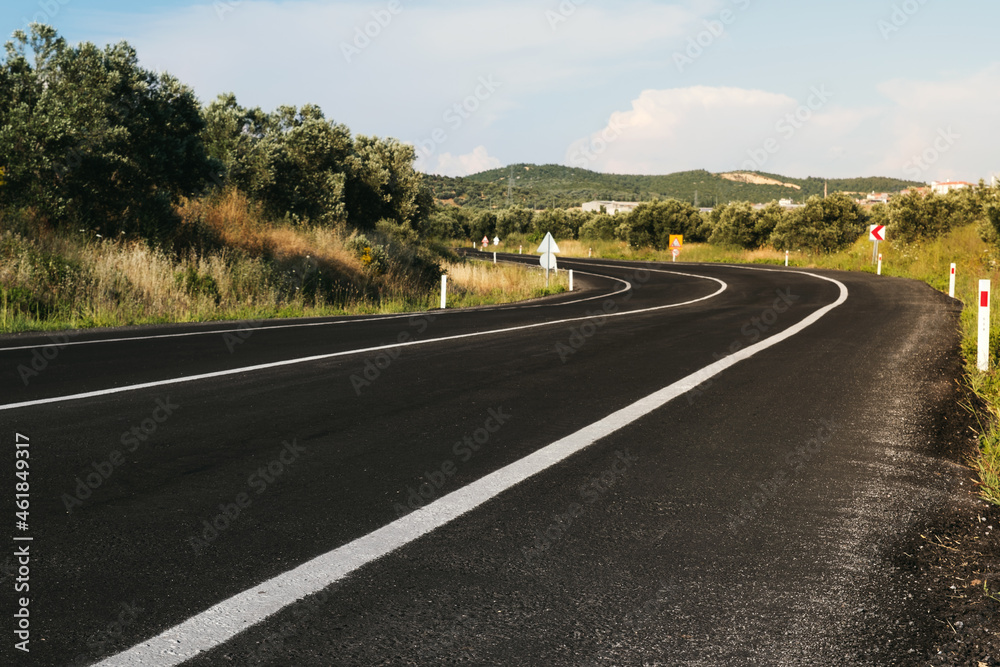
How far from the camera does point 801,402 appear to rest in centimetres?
725

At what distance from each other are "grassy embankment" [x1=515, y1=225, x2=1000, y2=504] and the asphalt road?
0.39m

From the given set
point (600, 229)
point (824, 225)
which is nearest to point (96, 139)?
point (824, 225)

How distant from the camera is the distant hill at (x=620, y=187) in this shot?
147875mm

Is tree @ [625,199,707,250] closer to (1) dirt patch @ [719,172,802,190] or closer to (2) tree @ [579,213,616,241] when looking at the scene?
(2) tree @ [579,213,616,241]

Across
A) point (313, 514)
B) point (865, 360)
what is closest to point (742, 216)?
point (865, 360)

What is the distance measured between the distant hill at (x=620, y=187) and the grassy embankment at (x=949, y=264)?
7633cm

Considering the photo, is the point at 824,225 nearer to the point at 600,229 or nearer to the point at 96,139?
the point at 600,229

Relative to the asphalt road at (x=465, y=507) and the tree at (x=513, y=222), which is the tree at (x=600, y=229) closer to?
the tree at (x=513, y=222)

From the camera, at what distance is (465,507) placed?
13.6 ft

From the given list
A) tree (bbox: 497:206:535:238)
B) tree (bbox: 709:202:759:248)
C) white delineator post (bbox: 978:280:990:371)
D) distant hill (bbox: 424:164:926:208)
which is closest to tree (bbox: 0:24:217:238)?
white delineator post (bbox: 978:280:990:371)

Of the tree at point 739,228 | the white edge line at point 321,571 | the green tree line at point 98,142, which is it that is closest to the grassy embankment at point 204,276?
the green tree line at point 98,142

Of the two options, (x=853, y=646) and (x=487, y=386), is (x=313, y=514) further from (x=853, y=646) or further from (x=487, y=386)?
(x=487, y=386)

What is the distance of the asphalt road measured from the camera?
2.81 meters

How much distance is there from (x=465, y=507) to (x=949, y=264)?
107ft
